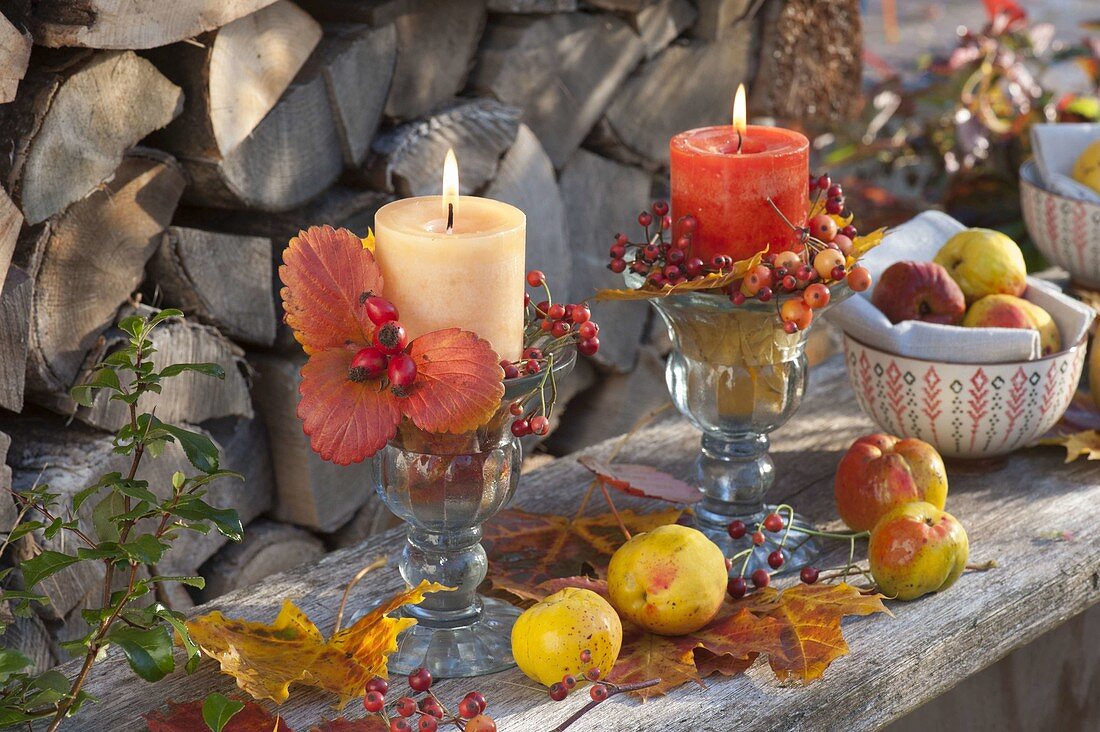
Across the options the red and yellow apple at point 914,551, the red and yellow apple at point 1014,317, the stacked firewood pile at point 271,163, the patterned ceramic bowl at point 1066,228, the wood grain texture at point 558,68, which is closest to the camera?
the red and yellow apple at point 914,551

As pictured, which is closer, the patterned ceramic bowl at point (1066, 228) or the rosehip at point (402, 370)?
the rosehip at point (402, 370)

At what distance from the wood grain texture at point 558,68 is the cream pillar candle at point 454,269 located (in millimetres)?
828

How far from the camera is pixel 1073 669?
4.19ft

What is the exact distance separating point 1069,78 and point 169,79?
3.71 m

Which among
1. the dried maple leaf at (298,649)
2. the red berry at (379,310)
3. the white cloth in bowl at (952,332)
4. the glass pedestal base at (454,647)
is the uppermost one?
the red berry at (379,310)

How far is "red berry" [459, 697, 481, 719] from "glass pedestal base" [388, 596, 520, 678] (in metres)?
0.12

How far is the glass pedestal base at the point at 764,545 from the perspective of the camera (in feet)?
3.45

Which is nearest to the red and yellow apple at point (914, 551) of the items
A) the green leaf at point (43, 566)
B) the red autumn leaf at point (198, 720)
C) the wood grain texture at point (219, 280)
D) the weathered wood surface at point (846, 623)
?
the weathered wood surface at point (846, 623)

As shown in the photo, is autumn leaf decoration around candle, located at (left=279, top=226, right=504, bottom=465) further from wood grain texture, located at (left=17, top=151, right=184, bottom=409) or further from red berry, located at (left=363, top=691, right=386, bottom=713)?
wood grain texture, located at (left=17, top=151, right=184, bottom=409)

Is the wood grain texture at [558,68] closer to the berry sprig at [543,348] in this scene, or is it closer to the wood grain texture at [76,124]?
the wood grain texture at [76,124]

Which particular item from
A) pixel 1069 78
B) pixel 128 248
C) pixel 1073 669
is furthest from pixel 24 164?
pixel 1069 78

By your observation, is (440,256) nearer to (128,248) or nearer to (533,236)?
(128,248)

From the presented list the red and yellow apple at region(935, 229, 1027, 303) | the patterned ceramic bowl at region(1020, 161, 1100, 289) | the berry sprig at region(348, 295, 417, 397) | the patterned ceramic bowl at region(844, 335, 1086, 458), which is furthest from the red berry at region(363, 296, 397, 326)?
the patterned ceramic bowl at region(1020, 161, 1100, 289)

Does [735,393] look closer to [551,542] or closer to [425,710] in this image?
[551,542]
